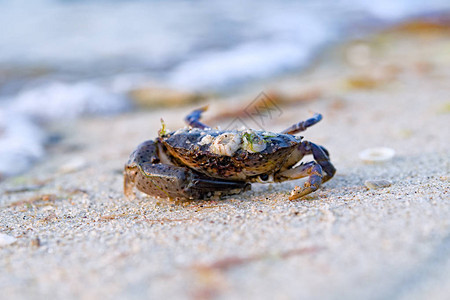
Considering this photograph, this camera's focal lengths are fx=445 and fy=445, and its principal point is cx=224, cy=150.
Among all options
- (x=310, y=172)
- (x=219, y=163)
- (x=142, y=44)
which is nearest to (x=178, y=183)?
(x=219, y=163)

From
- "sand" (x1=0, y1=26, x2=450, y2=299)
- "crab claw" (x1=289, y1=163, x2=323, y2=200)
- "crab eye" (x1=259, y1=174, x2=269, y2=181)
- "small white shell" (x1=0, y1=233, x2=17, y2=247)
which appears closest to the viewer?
"sand" (x1=0, y1=26, x2=450, y2=299)

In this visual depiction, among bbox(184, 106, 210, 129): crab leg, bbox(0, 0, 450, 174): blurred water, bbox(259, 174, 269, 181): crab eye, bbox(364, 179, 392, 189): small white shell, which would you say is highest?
bbox(0, 0, 450, 174): blurred water

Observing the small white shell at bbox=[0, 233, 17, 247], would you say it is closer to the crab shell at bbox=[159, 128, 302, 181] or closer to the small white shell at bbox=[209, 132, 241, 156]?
the crab shell at bbox=[159, 128, 302, 181]

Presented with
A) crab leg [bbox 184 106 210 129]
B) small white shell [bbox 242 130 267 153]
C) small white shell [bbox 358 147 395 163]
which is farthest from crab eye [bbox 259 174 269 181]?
small white shell [bbox 358 147 395 163]

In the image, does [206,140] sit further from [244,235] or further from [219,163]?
[244,235]

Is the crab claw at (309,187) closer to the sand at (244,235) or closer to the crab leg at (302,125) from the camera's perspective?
the sand at (244,235)

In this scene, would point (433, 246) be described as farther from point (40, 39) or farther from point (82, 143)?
point (40, 39)
